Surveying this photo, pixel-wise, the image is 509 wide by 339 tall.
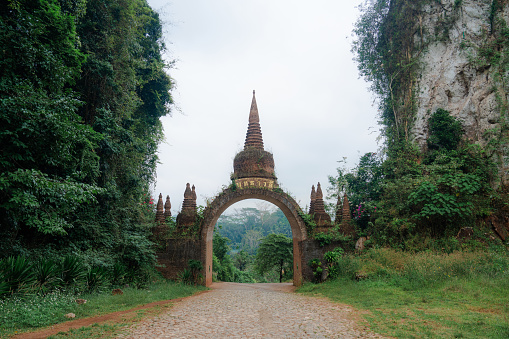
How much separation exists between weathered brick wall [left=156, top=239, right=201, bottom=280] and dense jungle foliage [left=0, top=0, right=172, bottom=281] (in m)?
1.25

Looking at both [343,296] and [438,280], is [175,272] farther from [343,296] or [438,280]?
[438,280]

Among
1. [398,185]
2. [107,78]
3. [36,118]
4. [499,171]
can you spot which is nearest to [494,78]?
[499,171]

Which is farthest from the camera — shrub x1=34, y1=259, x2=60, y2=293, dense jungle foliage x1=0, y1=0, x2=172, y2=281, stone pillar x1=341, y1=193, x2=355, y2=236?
stone pillar x1=341, y1=193, x2=355, y2=236

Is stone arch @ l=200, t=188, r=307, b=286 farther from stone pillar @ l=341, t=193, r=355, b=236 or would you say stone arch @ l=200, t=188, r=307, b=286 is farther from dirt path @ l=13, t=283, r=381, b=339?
dirt path @ l=13, t=283, r=381, b=339

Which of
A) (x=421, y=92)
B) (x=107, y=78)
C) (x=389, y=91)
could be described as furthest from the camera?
(x=389, y=91)

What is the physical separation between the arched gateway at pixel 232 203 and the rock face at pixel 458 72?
7023mm

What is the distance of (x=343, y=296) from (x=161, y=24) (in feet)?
58.0

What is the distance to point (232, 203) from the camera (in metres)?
14.9

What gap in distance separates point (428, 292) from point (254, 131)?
1026 cm

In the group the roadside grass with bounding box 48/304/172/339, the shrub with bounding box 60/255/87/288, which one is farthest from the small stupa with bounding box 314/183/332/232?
the shrub with bounding box 60/255/87/288

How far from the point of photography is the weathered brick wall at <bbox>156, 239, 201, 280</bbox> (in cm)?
1397

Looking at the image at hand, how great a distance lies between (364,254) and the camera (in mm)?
12758

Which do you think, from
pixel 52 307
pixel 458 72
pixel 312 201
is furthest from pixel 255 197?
pixel 458 72

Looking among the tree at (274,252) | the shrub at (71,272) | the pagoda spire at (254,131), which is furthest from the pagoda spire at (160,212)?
the tree at (274,252)
